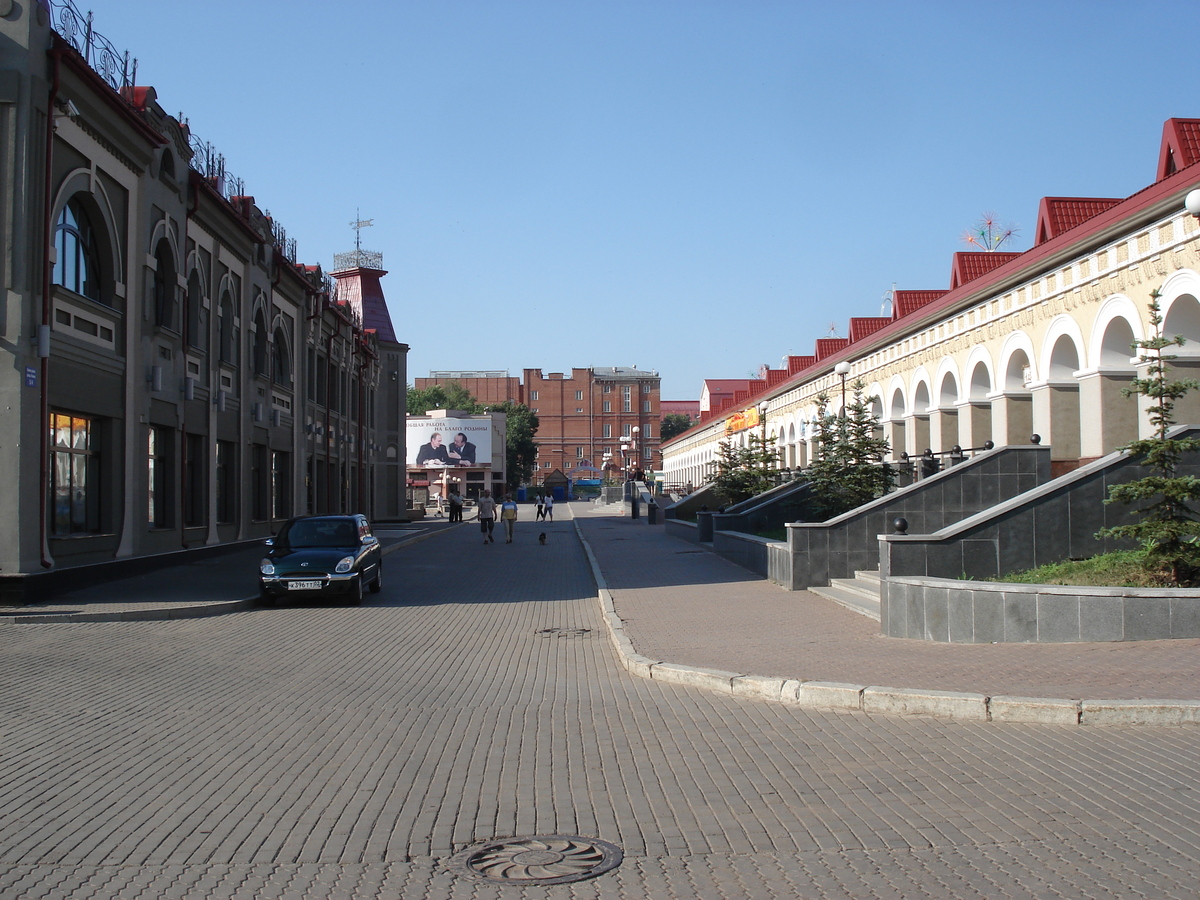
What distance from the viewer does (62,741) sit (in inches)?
292

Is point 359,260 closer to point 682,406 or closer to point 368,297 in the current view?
point 368,297

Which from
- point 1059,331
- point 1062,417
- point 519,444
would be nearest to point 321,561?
point 1062,417

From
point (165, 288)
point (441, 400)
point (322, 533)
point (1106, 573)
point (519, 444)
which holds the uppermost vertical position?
point (441, 400)

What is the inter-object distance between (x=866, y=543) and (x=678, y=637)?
5.41m

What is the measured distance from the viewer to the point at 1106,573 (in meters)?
11.6

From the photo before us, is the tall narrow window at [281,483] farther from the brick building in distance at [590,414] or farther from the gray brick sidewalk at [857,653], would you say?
the brick building in distance at [590,414]

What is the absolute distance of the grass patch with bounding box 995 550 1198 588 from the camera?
432 inches

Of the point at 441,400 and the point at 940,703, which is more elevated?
the point at 441,400

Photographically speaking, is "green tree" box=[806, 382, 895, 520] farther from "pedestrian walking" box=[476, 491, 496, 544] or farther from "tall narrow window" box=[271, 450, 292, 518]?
"tall narrow window" box=[271, 450, 292, 518]

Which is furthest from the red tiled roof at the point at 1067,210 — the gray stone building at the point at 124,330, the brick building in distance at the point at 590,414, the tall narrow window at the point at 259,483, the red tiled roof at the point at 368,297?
the brick building in distance at the point at 590,414

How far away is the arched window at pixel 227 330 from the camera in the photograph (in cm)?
2681

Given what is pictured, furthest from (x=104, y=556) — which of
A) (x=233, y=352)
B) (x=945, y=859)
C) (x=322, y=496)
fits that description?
(x=322, y=496)

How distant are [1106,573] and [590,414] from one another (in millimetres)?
130612

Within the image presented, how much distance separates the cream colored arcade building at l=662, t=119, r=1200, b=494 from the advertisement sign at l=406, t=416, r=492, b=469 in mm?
74276
